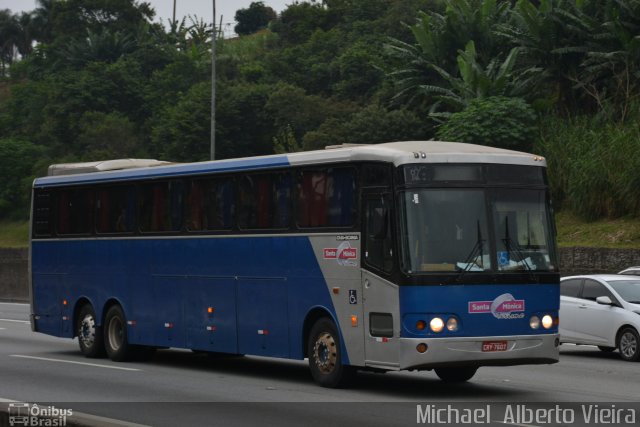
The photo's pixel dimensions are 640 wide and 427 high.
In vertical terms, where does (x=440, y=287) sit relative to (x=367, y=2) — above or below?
below

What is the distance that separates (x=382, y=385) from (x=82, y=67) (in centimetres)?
7438

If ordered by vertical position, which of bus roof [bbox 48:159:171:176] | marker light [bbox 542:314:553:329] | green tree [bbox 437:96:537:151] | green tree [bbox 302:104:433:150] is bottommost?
marker light [bbox 542:314:553:329]

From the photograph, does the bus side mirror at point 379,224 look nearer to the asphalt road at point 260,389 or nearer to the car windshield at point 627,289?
the asphalt road at point 260,389

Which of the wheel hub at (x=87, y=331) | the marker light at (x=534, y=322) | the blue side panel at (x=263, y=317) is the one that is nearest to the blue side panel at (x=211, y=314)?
the blue side panel at (x=263, y=317)

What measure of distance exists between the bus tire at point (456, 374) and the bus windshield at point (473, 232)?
2.04 meters

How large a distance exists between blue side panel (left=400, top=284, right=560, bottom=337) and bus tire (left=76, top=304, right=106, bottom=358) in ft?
26.8

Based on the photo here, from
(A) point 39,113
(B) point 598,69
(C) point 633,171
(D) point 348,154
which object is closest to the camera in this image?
(D) point 348,154

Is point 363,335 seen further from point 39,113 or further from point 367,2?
point 367,2

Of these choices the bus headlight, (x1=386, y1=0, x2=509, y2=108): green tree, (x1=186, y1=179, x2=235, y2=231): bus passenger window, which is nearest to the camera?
the bus headlight

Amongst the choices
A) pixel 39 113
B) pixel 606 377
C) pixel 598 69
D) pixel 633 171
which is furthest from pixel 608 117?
→ pixel 39 113

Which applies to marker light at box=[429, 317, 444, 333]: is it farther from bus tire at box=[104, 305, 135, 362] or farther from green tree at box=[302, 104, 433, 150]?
green tree at box=[302, 104, 433, 150]

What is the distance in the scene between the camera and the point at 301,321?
53.5ft

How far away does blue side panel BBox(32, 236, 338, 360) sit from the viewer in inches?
651

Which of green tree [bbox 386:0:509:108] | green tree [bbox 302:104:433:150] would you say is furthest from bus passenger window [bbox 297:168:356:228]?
green tree [bbox 302:104:433:150]
